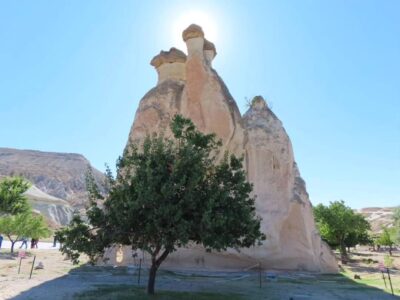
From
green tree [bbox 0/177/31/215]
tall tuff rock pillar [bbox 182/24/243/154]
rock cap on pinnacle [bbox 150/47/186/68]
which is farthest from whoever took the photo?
green tree [bbox 0/177/31/215]

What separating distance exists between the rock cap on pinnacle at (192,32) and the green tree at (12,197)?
24961mm

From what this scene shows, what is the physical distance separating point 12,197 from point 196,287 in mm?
29824

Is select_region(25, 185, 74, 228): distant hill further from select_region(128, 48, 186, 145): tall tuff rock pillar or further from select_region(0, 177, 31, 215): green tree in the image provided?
select_region(128, 48, 186, 145): tall tuff rock pillar

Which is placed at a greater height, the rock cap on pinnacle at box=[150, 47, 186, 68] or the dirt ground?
the rock cap on pinnacle at box=[150, 47, 186, 68]

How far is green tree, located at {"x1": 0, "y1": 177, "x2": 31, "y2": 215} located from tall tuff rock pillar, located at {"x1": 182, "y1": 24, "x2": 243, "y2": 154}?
2375cm

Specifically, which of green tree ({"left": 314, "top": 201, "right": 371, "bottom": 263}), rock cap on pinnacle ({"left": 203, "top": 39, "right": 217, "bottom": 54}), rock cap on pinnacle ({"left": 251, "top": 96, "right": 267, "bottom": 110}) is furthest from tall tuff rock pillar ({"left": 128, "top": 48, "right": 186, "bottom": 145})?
green tree ({"left": 314, "top": 201, "right": 371, "bottom": 263})

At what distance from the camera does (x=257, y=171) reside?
2517cm

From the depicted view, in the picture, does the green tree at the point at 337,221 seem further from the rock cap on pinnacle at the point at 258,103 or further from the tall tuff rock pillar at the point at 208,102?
the tall tuff rock pillar at the point at 208,102

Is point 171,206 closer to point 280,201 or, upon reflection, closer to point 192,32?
point 280,201

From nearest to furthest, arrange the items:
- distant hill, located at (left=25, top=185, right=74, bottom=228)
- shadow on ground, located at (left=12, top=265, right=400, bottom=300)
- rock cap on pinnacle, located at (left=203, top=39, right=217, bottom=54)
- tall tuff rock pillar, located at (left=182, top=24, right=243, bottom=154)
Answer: shadow on ground, located at (left=12, top=265, right=400, bottom=300) → tall tuff rock pillar, located at (left=182, top=24, right=243, bottom=154) → rock cap on pinnacle, located at (left=203, top=39, right=217, bottom=54) → distant hill, located at (left=25, top=185, right=74, bottom=228)

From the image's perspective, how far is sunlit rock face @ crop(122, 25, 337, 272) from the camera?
2309cm

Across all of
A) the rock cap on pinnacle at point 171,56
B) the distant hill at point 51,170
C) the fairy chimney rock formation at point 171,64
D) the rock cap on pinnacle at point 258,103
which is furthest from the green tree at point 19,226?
the distant hill at point 51,170

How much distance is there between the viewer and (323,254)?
2567 cm

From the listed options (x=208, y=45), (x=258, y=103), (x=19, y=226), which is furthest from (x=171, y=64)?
(x=19, y=226)
